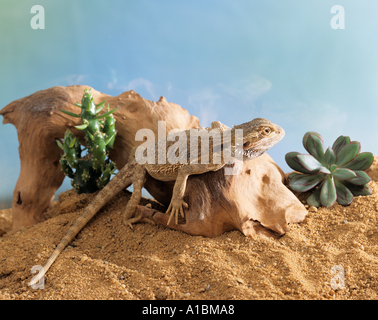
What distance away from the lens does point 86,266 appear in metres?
2.45

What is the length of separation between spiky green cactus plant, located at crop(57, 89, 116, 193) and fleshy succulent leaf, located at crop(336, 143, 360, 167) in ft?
9.04

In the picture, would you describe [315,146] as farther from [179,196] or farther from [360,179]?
[179,196]

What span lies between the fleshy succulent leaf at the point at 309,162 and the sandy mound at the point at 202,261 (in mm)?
462

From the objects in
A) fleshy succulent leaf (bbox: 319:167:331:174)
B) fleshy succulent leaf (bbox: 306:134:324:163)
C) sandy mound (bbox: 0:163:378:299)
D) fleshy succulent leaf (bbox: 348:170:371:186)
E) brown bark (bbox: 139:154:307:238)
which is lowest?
sandy mound (bbox: 0:163:378:299)

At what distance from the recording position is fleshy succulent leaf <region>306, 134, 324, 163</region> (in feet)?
10.8

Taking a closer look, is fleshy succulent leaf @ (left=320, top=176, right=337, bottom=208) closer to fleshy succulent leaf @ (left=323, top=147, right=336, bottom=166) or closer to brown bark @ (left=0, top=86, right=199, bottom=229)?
fleshy succulent leaf @ (left=323, top=147, right=336, bottom=166)

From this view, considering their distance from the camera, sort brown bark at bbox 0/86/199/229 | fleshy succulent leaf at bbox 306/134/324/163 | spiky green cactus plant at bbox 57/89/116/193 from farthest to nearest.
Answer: brown bark at bbox 0/86/199/229
spiky green cactus plant at bbox 57/89/116/193
fleshy succulent leaf at bbox 306/134/324/163

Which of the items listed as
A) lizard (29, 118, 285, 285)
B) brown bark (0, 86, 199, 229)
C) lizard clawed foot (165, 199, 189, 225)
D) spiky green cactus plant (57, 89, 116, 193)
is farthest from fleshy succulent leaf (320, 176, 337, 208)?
spiky green cactus plant (57, 89, 116, 193)

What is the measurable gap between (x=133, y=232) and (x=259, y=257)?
1359 mm

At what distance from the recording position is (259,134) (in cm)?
257

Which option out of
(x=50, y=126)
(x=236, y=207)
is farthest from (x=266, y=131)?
(x=50, y=126)

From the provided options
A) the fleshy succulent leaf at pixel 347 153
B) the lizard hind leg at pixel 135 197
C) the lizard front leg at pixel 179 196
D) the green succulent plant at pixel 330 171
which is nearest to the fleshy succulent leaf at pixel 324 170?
the green succulent plant at pixel 330 171
